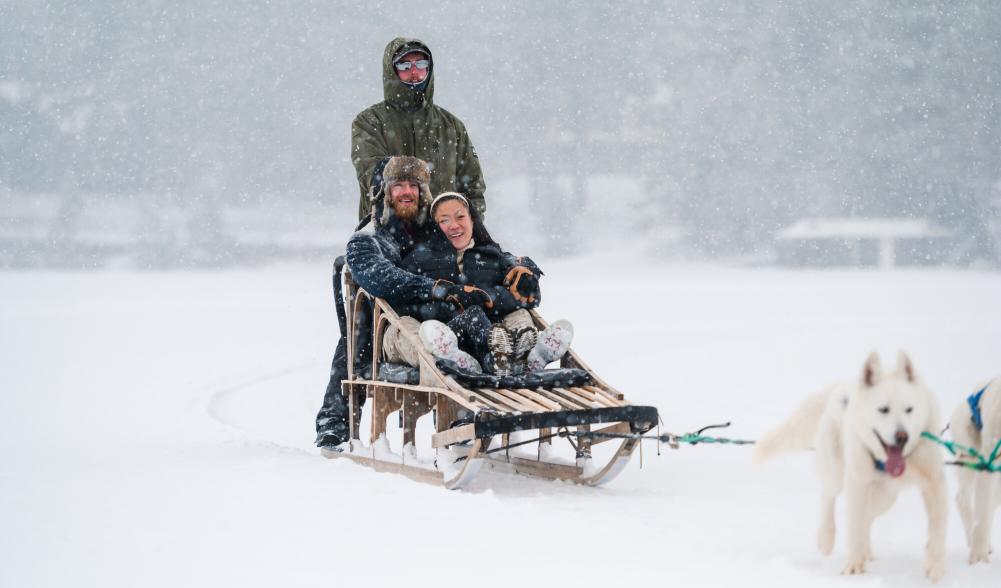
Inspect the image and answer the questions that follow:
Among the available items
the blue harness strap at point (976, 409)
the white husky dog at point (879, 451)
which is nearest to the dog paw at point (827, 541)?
the white husky dog at point (879, 451)

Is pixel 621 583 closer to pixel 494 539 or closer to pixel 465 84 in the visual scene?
pixel 494 539

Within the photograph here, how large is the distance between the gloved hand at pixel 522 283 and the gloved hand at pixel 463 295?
0.60 feet

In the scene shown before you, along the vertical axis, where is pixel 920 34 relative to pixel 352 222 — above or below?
above

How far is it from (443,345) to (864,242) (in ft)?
150

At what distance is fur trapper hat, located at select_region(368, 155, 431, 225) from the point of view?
600 centimetres

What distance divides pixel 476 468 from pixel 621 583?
1575mm

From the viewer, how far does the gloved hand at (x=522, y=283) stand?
557 cm

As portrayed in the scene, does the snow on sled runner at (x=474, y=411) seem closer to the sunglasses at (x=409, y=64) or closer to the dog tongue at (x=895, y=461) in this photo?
the sunglasses at (x=409, y=64)

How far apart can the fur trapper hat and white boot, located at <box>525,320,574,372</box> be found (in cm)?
104

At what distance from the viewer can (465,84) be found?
61.0 metres

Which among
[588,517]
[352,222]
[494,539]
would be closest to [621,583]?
[494,539]

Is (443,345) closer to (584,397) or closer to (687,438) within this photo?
(584,397)

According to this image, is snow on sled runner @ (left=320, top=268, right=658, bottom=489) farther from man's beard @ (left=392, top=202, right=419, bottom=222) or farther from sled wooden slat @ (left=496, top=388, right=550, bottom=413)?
man's beard @ (left=392, top=202, right=419, bottom=222)

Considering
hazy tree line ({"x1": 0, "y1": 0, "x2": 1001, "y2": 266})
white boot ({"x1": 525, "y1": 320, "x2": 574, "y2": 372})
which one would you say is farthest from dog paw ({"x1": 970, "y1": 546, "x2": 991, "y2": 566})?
hazy tree line ({"x1": 0, "y1": 0, "x2": 1001, "y2": 266})
